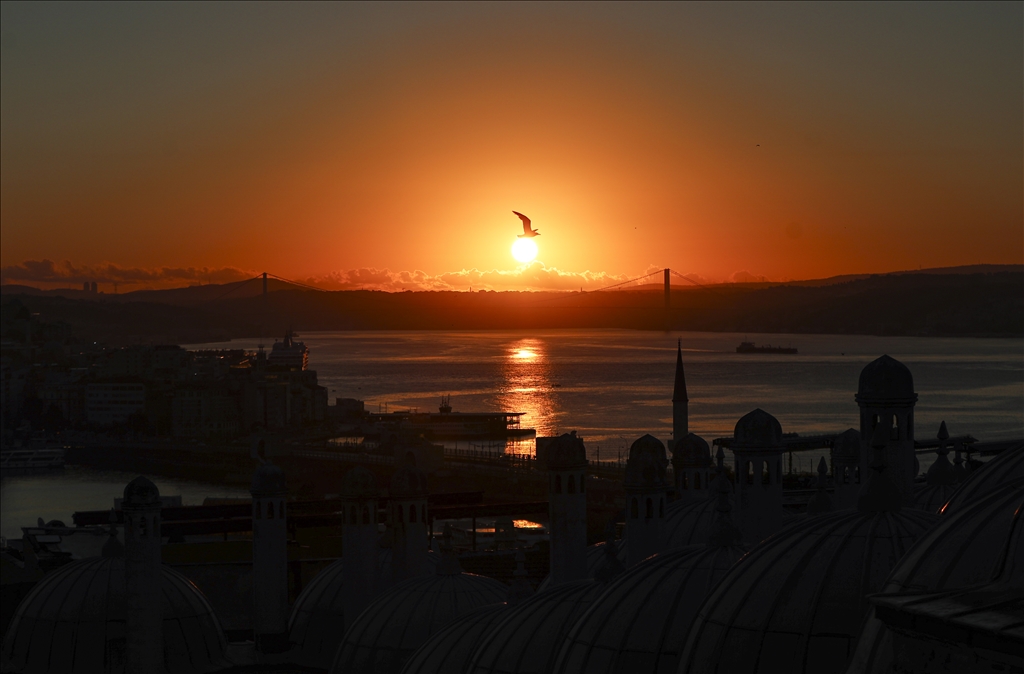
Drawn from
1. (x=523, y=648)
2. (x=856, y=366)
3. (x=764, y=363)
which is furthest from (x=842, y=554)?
(x=764, y=363)

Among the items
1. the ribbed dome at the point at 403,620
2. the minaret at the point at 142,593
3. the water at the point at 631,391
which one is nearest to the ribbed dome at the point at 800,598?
the ribbed dome at the point at 403,620

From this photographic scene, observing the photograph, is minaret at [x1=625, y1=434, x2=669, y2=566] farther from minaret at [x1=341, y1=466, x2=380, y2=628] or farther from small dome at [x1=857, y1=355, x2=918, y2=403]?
minaret at [x1=341, y1=466, x2=380, y2=628]

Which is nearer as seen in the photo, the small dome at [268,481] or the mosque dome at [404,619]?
the mosque dome at [404,619]

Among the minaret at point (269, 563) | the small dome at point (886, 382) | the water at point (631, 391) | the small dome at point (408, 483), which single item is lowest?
the water at point (631, 391)

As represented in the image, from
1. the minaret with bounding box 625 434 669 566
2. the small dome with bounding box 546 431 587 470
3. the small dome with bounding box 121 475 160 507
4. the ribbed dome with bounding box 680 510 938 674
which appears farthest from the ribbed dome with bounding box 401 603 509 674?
the small dome with bounding box 121 475 160 507

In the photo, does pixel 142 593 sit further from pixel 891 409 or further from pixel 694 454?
pixel 891 409

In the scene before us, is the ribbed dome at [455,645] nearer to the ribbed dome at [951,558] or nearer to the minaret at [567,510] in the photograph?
the minaret at [567,510]
